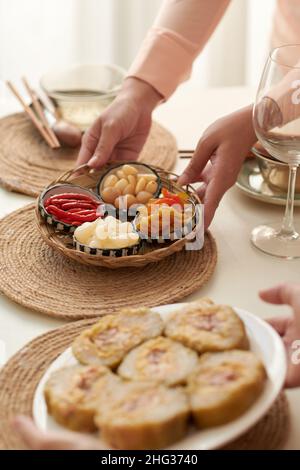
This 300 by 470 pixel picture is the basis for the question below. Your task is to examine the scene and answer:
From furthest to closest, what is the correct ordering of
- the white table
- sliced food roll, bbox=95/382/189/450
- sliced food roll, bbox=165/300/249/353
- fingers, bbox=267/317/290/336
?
the white table < fingers, bbox=267/317/290/336 < sliced food roll, bbox=165/300/249/353 < sliced food roll, bbox=95/382/189/450

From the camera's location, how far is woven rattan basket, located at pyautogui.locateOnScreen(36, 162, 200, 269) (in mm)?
1167

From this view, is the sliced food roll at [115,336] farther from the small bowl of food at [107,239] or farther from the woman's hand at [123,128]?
the woman's hand at [123,128]

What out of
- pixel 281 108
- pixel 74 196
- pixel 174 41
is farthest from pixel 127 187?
pixel 174 41

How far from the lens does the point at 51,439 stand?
767mm

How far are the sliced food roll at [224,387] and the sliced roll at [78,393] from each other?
94 mm

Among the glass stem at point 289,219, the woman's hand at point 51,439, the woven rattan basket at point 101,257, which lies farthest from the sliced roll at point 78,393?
the glass stem at point 289,219

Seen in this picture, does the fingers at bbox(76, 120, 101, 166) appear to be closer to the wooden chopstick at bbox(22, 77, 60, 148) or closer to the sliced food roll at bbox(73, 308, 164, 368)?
the wooden chopstick at bbox(22, 77, 60, 148)

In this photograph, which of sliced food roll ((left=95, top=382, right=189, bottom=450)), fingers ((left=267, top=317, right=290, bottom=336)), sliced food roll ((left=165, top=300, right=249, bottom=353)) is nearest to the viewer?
sliced food roll ((left=95, top=382, right=189, bottom=450))

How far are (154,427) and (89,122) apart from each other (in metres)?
1.11

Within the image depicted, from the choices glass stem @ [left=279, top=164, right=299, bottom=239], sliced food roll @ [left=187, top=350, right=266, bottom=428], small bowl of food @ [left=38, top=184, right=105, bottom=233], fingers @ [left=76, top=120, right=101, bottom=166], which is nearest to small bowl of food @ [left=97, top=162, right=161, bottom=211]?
small bowl of food @ [left=38, top=184, right=105, bottom=233]

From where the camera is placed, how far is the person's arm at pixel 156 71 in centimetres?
157

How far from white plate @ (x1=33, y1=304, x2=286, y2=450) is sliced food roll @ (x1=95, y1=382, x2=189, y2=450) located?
0.08 ft

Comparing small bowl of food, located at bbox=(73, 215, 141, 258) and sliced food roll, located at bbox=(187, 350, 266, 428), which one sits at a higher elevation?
sliced food roll, located at bbox=(187, 350, 266, 428)
